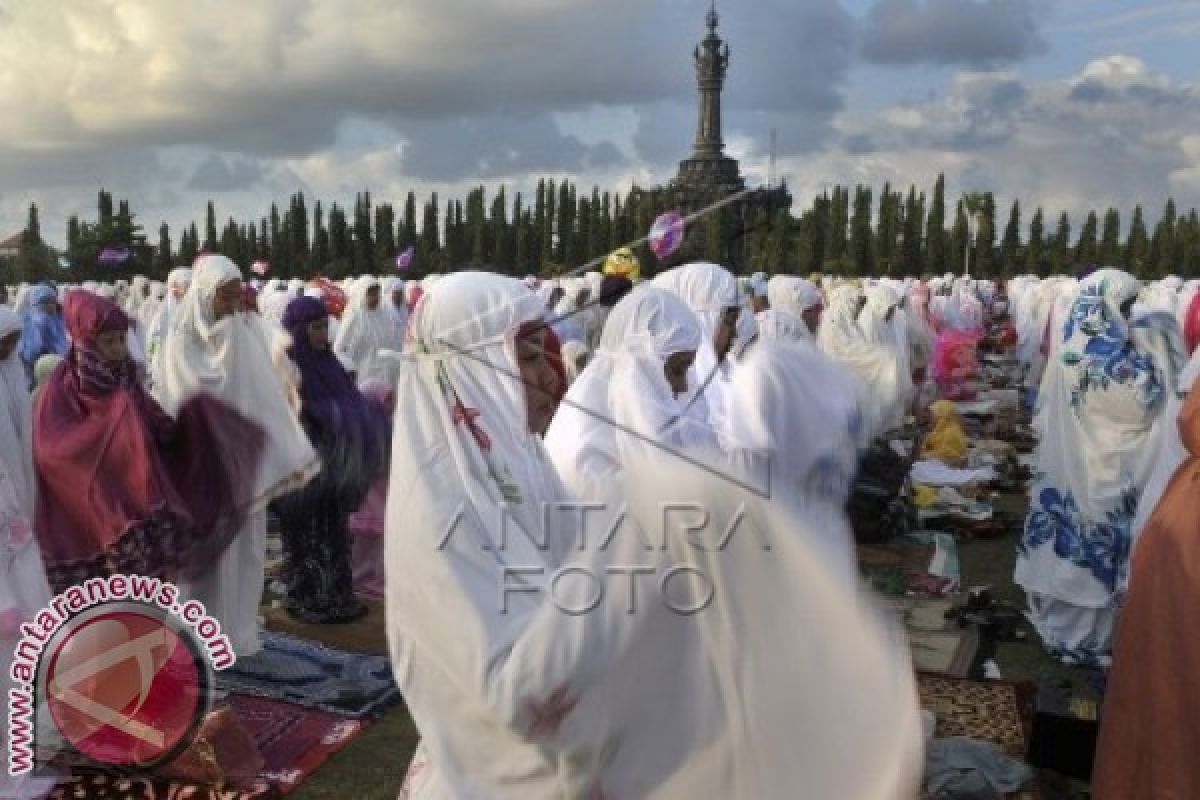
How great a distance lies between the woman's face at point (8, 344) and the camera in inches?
155

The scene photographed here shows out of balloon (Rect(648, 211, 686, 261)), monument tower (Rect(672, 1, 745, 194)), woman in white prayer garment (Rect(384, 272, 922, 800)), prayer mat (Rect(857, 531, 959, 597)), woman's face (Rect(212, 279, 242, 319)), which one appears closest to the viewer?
woman in white prayer garment (Rect(384, 272, 922, 800))

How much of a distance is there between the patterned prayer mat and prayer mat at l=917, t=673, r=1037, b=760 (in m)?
2.42

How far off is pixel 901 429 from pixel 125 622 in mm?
7288

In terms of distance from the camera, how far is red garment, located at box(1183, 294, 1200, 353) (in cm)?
525

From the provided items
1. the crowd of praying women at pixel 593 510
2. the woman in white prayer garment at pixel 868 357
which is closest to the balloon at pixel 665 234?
the crowd of praying women at pixel 593 510

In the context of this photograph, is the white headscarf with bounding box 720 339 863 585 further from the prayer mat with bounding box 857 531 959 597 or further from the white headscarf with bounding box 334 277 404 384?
the white headscarf with bounding box 334 277 404 384

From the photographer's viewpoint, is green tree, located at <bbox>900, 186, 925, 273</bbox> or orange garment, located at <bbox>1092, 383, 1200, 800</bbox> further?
green tree, located at <bbox>900, 186, 925, 273</bbox>

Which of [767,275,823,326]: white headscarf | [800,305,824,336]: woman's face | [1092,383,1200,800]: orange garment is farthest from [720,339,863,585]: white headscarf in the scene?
[767,275,823,326]: white headscarf

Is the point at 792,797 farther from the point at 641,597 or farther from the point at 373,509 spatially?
the point at 373,509

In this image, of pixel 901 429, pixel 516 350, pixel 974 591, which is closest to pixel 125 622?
pixel 516 350

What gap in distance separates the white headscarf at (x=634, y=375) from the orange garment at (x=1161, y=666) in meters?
1.58

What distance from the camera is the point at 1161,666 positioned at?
3.08 meters

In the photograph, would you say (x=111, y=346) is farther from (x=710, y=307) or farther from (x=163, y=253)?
(x=163, y=253)

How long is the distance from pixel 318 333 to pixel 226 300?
53cm
